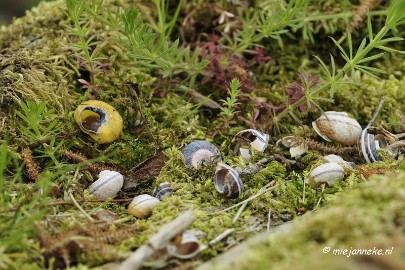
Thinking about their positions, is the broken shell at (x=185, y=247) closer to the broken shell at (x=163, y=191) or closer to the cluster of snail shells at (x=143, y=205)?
the cluster of snail shells at (x=143, y=205)

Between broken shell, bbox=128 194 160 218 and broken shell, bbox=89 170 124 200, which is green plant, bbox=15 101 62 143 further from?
broken shell, bbox=128 194 160 218

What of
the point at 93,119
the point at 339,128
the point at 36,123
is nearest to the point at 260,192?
the point at 339,128

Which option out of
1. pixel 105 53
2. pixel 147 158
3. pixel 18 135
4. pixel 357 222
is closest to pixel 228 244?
pixel 357 222

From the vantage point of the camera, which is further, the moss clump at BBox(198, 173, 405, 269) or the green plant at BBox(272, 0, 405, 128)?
the green plant at BBox(272, 0, 405, 128)

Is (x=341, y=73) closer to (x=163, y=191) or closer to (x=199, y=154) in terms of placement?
(x=199, y=154)

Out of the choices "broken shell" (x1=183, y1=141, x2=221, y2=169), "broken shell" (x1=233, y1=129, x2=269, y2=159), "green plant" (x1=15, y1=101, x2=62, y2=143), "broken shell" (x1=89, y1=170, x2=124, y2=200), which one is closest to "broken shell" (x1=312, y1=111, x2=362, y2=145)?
"broken shell" (x1=233, y1=129, x2=269, y2=159)
